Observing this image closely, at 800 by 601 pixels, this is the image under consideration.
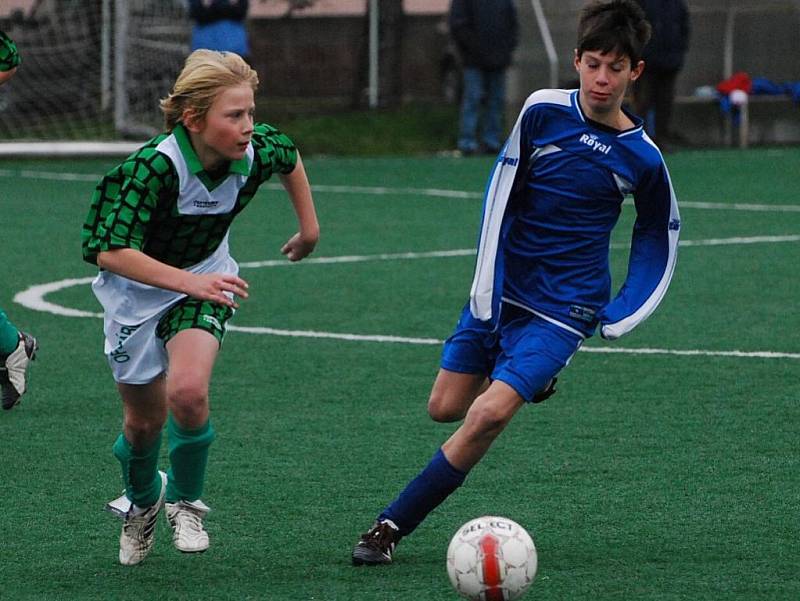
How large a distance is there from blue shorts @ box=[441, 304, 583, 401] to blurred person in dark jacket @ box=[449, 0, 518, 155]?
1385cm

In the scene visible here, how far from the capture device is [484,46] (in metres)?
18.6

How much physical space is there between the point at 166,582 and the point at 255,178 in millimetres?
1131

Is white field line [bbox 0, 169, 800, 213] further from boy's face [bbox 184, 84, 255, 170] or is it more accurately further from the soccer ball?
the soccer ball

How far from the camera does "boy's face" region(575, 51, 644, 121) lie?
15.6 ft

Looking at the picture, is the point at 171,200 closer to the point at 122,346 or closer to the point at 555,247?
the point at 122,346

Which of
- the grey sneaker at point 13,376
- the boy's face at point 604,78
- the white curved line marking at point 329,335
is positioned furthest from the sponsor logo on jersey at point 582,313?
the white curved line marking at point 329,335

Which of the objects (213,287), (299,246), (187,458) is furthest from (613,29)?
(187,458)

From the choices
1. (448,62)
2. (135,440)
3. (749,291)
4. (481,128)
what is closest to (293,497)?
(135,440)

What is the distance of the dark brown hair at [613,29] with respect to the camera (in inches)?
187

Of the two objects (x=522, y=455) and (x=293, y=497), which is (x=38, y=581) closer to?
(x=293, y=497)

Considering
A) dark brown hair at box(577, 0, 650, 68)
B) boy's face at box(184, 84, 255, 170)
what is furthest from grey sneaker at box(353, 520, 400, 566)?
dark brown hair at box(577, 0, 650, 68)

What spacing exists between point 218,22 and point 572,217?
41.7ft

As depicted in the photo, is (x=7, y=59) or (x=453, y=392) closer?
(x=453, y=392)

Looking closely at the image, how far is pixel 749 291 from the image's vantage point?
9.77 meters
